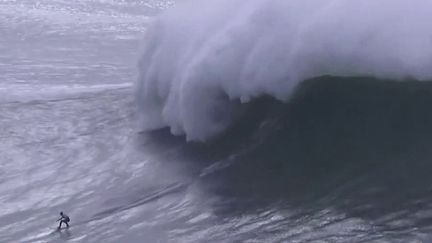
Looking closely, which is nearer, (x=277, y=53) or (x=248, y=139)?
(x=248, y=139)

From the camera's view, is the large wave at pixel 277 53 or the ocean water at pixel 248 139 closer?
the ocean water at pixel 248 139

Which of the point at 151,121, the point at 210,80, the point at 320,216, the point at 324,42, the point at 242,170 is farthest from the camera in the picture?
the point at 151,121

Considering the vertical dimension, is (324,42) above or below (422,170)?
above

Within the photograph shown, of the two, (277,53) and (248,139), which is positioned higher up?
(277,53)

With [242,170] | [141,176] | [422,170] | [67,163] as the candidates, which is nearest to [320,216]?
[422,170]

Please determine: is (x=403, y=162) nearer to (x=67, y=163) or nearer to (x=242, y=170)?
(x=242, y=170)
